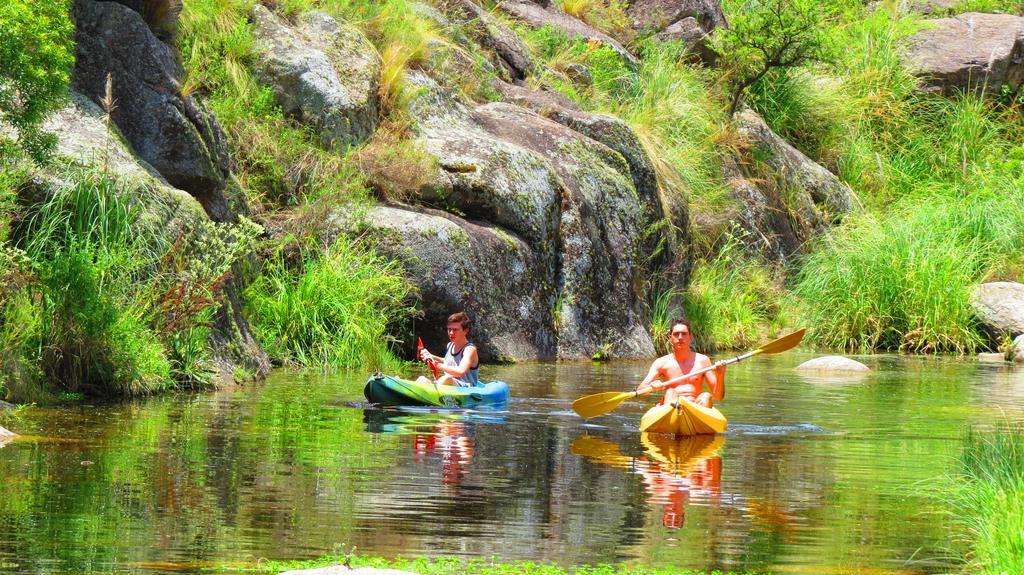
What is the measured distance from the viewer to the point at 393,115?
1845cm

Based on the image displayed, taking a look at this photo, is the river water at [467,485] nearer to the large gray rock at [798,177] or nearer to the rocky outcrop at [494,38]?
the rocky outcrop at [494,38]

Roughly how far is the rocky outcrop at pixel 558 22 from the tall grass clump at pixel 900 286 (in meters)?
6.41

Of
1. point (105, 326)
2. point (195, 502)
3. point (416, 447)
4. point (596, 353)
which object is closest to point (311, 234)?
point (596, 353)

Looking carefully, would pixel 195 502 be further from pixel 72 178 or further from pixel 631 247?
pixel 631 247

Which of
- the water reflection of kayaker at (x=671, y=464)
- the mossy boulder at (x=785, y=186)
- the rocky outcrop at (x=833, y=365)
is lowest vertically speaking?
the water reflection of kayaker at (x=671, y=464)

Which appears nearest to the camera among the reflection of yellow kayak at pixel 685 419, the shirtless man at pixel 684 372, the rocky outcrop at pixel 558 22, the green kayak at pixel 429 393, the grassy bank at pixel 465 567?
the grassy bank at pixel 465 567

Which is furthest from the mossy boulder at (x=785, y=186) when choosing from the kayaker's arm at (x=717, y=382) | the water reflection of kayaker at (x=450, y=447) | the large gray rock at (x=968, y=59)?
the water reflection of kayaker at (x=450, y=447)

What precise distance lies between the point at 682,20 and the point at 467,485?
22710mm

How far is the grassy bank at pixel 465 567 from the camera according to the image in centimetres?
491

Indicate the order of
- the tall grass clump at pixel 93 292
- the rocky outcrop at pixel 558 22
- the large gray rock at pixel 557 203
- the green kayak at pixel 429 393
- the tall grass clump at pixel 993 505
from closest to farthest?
the tall grass clump at pixel 993 505 < the tall grass clump at pixel 93 292 < the green kayak at pixel 429 393 < the large gray rock at pixel 557 203 < the rocky outcrop at pixel 558 22

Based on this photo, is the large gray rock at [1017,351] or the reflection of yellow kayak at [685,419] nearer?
the reflection of yellow kayak at [685,419]

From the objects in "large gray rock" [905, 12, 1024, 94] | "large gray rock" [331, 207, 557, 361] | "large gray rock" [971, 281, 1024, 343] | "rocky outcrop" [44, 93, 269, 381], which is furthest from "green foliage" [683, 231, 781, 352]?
"large gray rock" [905, 12, 1024, 94]

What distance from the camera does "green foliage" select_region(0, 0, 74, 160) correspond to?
9.30 m

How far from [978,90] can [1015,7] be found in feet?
18.2
